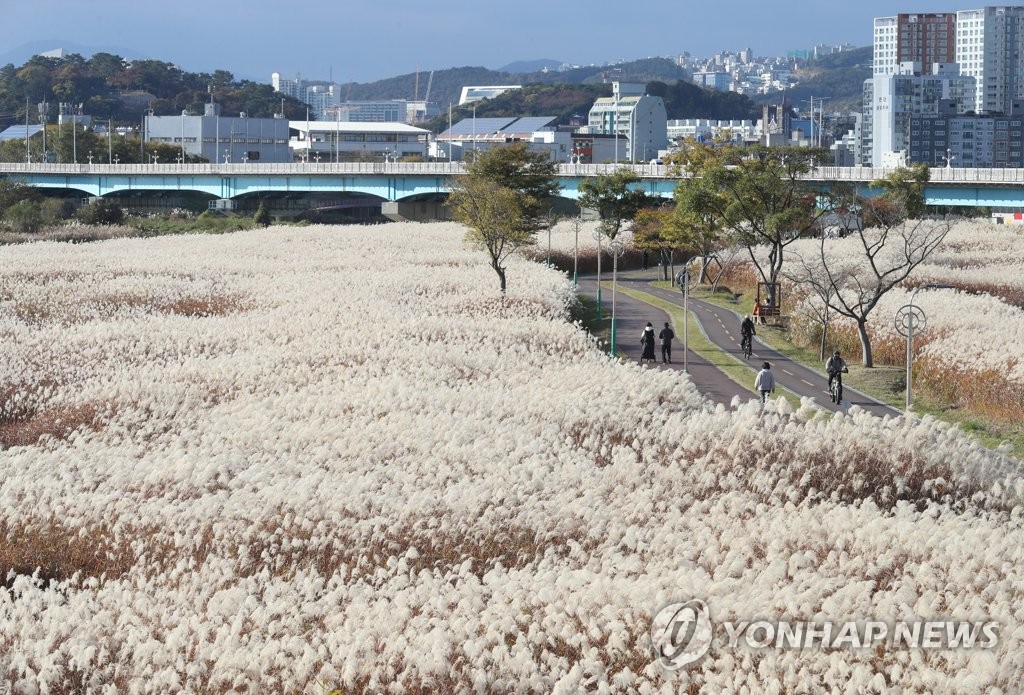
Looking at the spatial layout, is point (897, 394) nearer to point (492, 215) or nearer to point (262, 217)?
point (492, 215)

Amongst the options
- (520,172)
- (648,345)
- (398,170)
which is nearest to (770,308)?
(648,345)

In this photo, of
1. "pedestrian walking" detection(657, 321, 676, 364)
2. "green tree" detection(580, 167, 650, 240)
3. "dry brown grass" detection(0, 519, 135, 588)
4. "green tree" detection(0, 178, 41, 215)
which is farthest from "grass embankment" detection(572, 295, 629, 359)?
"green tree" detection(0, 178, 41, 215)

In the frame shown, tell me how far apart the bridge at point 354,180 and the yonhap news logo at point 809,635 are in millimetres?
83058

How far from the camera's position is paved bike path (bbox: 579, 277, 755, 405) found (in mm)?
40031

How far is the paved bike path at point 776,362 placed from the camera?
38.6 m

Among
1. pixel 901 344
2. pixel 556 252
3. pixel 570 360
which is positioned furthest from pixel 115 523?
pixel 556 252

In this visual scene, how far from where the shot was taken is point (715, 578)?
17672 mm

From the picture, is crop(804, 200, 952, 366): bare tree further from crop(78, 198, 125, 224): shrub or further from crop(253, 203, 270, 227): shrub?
crop(78, 198, 125, 224): shrub

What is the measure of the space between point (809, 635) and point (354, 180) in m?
123

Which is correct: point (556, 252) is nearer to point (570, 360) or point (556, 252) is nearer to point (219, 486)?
point (570, 360)

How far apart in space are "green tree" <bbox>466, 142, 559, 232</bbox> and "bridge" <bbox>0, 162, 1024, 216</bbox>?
2427 centimetres

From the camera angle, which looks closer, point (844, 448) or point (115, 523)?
point (115, 523)

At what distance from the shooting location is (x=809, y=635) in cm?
1596

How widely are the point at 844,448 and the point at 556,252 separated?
63.7m
